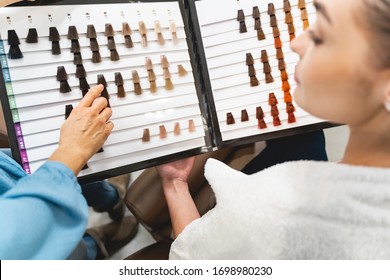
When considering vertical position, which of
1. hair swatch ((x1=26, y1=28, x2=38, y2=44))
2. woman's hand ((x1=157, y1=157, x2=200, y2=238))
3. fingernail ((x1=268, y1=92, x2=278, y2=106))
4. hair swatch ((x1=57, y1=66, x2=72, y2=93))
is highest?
hair swatch ((x1=26, y1=28, x2=38, y2=44))

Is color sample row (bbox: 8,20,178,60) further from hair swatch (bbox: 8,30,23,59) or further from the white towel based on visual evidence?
the white towel

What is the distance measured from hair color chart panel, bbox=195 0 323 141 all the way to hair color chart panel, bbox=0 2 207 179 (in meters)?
0.07

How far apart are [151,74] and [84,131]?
23 centimetres

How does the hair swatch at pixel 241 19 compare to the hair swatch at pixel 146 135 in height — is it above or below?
above

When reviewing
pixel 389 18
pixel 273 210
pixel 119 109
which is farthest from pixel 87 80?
pixel 389 18

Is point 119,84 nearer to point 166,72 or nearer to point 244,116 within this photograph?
point 166,72

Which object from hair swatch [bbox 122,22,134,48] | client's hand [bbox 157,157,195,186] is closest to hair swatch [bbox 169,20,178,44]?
hair swatch [bbox 122,22,134,48]

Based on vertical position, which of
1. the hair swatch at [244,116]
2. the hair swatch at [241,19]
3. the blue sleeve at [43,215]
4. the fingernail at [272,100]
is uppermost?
the hair swatch at [241,19]

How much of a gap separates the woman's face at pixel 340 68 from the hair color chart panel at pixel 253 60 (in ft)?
1.12

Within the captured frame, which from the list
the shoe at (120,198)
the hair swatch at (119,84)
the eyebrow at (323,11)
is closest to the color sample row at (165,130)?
the hair swatch at (119,84)

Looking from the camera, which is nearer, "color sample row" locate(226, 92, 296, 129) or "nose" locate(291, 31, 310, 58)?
"nose" locate(291, 31, 310, 58)

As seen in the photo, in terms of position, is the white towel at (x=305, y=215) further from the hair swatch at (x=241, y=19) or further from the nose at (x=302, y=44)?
the hair swatch at (x=241, y=19)

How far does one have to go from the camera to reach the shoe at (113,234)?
1.46 m

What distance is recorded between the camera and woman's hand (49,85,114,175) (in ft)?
2.48
